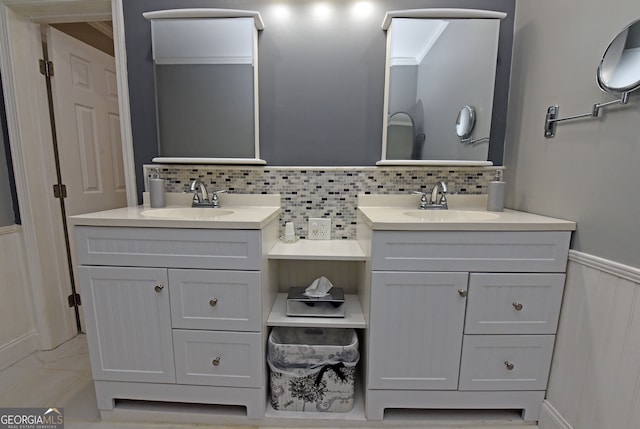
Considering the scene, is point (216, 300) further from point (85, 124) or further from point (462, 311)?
point (85, 124)

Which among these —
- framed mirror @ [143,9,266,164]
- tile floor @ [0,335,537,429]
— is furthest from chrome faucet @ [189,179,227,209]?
tile floor @ [0,335,537,429]

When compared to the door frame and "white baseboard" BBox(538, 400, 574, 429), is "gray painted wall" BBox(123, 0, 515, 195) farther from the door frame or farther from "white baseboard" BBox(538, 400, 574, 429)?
"white baseboard" BBox(538, 400, 574, 429)

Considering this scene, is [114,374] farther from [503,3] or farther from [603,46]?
[503,3]


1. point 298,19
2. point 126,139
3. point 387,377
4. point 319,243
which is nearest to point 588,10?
point 298,19

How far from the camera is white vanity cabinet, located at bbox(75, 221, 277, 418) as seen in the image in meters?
1.04

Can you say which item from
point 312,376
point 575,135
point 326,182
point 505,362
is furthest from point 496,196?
point 312,376

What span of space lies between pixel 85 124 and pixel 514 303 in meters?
2.48

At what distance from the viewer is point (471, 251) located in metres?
1.02

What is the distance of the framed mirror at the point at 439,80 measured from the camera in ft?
4.33

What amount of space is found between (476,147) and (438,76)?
396 mm

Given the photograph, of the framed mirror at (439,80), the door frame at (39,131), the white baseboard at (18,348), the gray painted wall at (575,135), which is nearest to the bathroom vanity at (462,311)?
the gray painted wall at (575,135)

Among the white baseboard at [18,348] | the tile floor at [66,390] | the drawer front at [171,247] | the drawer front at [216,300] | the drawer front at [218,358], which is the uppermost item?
the drawer front at [171,247]

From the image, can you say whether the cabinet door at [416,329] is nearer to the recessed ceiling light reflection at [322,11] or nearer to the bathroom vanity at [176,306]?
the bathroom vanity at [176,306]

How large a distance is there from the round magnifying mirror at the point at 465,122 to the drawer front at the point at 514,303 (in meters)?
0.73
